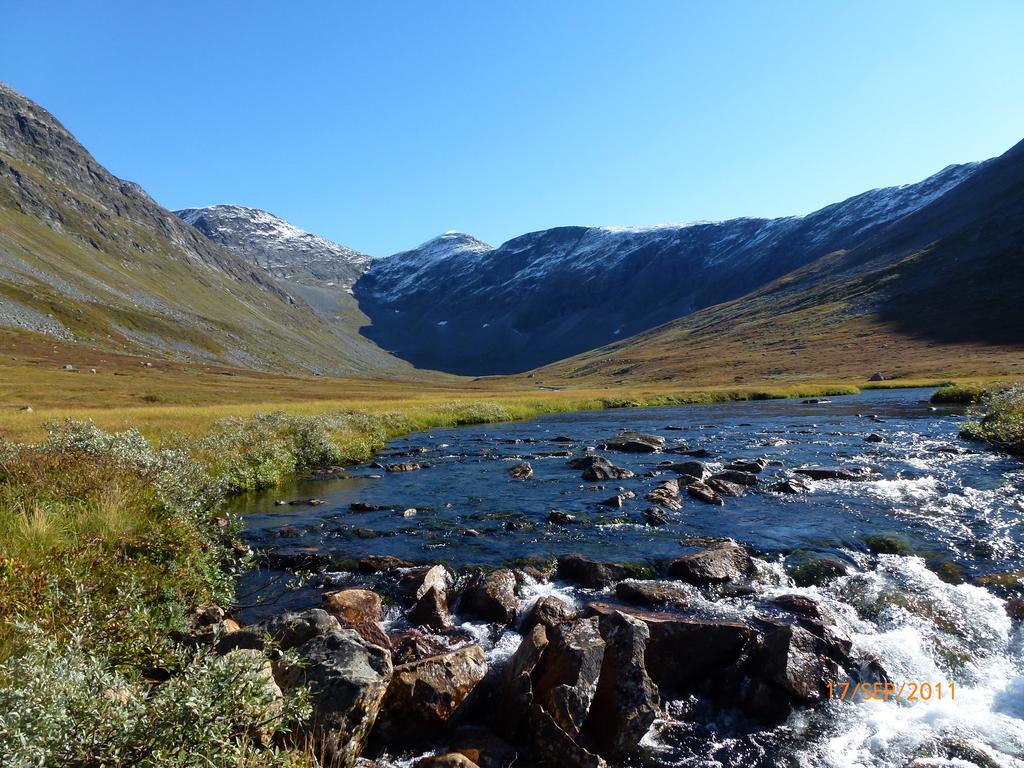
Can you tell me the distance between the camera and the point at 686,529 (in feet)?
67.4

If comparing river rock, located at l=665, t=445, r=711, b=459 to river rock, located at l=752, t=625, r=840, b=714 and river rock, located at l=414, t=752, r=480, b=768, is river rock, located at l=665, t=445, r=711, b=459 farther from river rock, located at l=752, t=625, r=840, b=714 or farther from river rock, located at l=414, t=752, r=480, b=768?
river rock, located at l=414, t=752, r=480, b=768

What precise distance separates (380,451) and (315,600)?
27.7 meters

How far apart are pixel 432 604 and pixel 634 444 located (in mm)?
29110

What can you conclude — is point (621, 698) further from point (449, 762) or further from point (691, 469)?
point (691, 469)

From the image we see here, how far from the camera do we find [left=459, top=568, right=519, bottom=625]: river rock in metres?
13.8

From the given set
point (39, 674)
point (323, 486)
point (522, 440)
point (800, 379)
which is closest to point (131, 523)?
point (39, 674)

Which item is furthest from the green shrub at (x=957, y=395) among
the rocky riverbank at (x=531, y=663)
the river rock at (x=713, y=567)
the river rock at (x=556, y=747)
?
the river rock at (x=556, y=747)

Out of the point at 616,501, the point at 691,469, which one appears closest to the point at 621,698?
the point at 616,501

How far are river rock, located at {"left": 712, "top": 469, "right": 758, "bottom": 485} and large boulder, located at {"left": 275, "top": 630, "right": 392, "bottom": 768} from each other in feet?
75.7

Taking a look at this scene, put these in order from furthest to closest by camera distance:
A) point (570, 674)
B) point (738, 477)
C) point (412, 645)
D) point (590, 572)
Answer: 1. point (738, 477)
2. point (590, 572)
3. point (412, 645)
4. point (570, 674)

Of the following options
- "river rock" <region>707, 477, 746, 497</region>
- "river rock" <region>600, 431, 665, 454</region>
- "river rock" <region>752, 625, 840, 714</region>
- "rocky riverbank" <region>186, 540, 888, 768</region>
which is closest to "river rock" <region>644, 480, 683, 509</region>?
"river rock" <region>707, 477, 746, 497</region>

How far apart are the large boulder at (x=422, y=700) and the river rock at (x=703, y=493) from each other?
17.4 meters

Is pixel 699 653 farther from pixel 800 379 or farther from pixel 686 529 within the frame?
pixel 800 379

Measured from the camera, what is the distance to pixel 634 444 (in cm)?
4075
